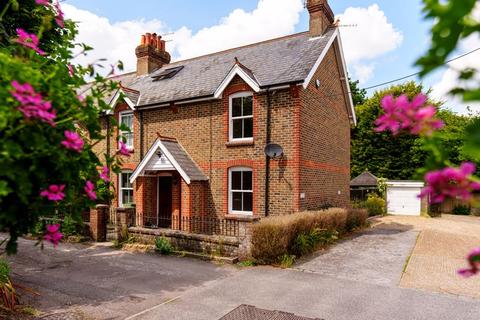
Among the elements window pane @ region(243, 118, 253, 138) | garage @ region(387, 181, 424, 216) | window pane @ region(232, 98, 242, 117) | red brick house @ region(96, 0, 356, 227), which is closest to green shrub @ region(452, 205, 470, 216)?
garage @ region(387, 181, 424, 216)

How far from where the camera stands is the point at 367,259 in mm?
10625

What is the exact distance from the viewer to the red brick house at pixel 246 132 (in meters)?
13.4

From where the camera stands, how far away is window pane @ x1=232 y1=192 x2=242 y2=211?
14336 mm

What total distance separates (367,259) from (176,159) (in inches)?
325

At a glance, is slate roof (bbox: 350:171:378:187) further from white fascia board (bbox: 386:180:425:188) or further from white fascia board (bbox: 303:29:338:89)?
white fascia board (bbox: 303:29:338:89)

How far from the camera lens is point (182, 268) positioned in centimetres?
993

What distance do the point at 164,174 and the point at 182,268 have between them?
20.5 ft

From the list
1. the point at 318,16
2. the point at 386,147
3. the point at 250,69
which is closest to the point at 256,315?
the point at 250,69

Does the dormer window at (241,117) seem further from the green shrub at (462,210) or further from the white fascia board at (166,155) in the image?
the green shrub at (462,210)

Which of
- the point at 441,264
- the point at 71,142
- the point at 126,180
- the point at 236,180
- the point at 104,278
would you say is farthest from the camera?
the point at 126,180

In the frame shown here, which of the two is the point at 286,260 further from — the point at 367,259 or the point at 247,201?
the point at 247,201

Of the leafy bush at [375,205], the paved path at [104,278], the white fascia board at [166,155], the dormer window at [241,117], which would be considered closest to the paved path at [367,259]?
the paved path at [104,278]

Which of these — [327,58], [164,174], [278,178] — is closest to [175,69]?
[164,174]

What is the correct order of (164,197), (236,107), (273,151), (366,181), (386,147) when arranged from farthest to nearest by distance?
(386,147)
(366,181)
(164,197)
(236,107)
(273,151)
